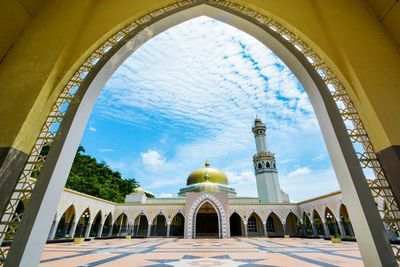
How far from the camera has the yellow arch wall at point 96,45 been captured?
1843 millimetres

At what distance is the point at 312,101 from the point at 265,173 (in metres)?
18.7

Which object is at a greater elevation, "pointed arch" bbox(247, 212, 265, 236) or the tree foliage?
the tree foliage

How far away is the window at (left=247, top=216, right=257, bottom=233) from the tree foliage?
14.4m

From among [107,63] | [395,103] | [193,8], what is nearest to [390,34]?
[395,103]

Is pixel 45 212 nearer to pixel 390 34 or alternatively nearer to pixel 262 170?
pixel 390 34

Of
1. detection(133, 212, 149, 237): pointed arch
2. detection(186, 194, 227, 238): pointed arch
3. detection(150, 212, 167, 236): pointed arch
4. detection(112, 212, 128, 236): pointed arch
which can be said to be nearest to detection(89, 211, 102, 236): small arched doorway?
detection(112, 212, 128, 236): pointed arch

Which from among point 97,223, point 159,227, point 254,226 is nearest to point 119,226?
point 97,223

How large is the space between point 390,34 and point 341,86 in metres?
0.73

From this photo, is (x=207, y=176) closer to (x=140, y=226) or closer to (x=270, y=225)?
(x=270, y=225)

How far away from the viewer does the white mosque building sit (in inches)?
557

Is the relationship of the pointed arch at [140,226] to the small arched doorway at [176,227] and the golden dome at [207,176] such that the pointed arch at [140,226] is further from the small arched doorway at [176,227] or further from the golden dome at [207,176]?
the golden dome at [207,176]

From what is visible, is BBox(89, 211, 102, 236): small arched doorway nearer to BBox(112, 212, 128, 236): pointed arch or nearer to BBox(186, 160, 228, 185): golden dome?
BBox(112, 212, 128, 236): pointed arch

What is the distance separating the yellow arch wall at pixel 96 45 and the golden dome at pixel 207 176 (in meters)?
20.0

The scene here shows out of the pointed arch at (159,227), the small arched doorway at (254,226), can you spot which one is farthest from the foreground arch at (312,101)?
the pointed arch at (159,227)
